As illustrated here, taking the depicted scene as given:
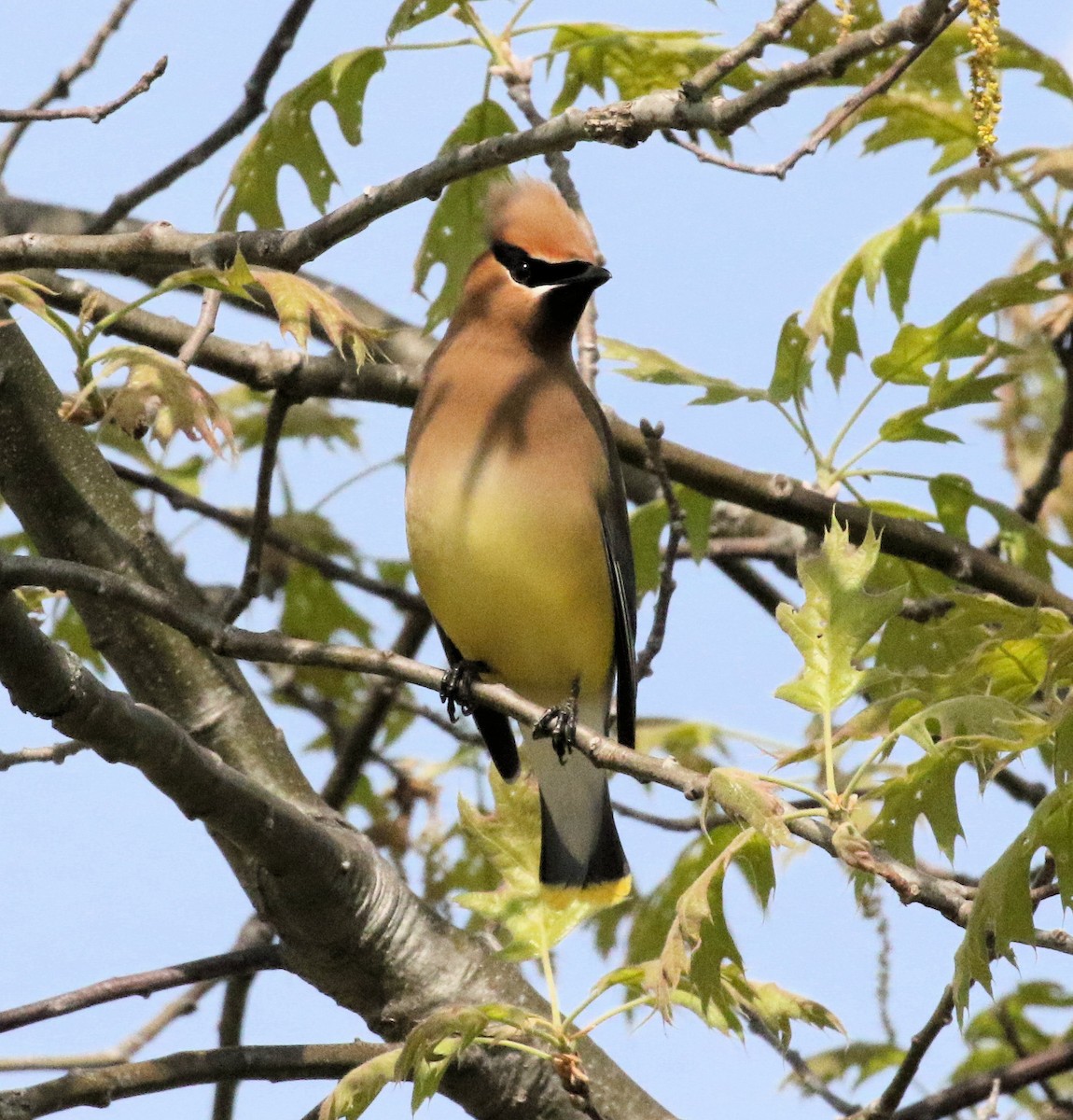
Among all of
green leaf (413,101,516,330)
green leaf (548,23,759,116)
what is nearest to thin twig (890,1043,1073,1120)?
green leaf (413,101,516,330)

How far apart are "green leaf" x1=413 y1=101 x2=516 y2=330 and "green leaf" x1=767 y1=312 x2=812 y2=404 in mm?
838

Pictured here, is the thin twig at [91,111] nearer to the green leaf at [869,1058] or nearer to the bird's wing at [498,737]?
the bird's wing at [498,737]

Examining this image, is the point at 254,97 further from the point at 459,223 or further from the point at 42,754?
the point at 42,754

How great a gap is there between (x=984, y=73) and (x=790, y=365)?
1586 mm

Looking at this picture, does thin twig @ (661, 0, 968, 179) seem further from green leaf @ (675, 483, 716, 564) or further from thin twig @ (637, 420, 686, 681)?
green leaf @ (675, 483, 716, 564)

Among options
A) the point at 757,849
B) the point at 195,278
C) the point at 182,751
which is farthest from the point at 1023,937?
the point at 195,278

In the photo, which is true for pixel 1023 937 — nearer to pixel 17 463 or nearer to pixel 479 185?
pixel 17 463

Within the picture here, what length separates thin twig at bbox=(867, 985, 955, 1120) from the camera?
2.88 m

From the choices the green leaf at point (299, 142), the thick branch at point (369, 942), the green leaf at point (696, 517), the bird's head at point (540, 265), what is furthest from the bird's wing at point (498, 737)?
the green leaf at point (299, 142)

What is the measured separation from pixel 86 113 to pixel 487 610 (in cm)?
148

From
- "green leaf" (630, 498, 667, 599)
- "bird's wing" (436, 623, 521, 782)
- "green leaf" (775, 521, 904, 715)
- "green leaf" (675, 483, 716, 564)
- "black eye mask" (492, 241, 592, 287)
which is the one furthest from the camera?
"green leaf" (630, 498, 667, 599)

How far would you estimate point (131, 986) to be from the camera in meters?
3.28

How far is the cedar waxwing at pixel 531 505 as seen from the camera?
404 centimetres

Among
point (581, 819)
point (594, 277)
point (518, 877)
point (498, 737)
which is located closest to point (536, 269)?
point (594, 277)
